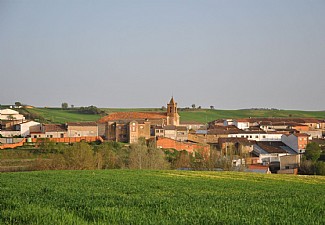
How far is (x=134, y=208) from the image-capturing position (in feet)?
41.3

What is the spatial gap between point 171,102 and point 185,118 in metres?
50.1

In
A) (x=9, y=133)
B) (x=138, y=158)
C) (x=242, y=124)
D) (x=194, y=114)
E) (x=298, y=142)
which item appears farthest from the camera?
(x=194, y=114)

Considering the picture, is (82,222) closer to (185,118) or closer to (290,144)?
(290,144)

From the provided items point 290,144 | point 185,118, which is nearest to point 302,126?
point 290,144

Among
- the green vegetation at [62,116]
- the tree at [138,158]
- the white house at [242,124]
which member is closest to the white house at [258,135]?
the white house at [242,124]

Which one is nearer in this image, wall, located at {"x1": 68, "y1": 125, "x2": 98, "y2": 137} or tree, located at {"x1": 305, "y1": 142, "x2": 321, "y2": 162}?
tree, located at {"x1": 305, "y1": 142, "x2": 321, "y2": 162}

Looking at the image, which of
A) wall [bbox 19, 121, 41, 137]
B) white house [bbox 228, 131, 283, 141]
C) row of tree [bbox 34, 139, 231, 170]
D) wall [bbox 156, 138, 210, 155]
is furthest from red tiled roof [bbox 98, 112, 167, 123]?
row of tree [bbox 34, 139, 231, 170]

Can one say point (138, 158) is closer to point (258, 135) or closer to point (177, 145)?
point (177, 145)

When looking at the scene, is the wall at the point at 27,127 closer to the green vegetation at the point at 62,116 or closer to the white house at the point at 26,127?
the white house at the point at 26,127

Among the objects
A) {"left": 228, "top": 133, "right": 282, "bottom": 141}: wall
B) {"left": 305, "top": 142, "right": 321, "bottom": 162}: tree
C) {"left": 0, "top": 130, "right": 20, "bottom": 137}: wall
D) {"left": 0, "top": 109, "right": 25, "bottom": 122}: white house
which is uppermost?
{"left": 0, "top": 109, "right": 25, "bottom": 122}: white house

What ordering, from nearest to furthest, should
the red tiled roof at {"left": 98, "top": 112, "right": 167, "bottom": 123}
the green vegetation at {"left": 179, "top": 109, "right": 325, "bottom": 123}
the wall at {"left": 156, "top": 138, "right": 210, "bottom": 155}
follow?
the wall at {"left": 156, "top": 138, "right": 210, "bottom": 155} < the red tiled roof at {"left": 98, "top": 112, "right": 167, "bottom": 123} < the green vegetation at {"left": 179, "top": 109, "right": 325, "bottom": 123}

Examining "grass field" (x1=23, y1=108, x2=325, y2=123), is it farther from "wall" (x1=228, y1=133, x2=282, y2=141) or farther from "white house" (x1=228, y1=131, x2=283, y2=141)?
"wall" (x1=228, y1=133, x2=282, y2=141)

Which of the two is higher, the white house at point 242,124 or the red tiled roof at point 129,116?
the red tiled roof at point 129,116

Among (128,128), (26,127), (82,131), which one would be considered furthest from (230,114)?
(26,127)
